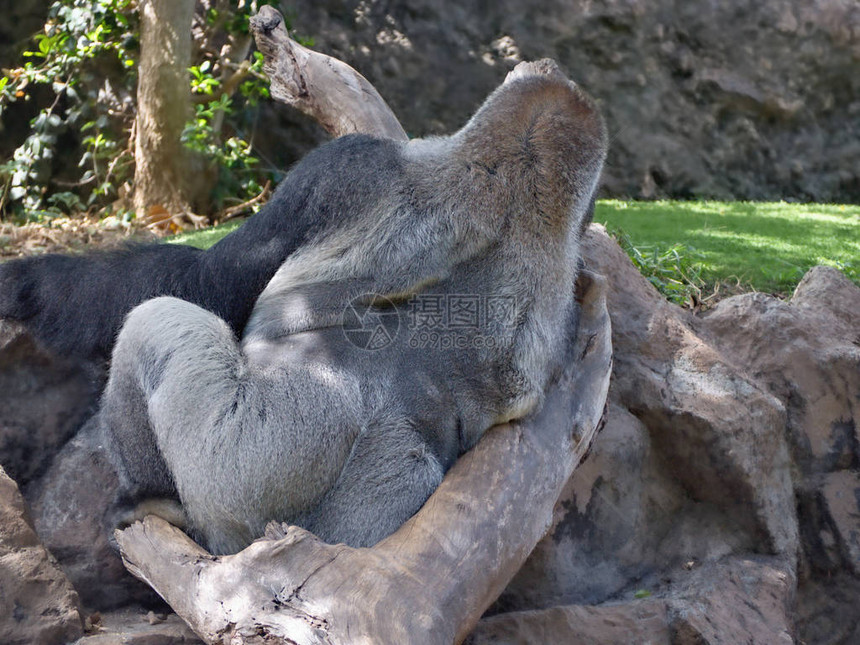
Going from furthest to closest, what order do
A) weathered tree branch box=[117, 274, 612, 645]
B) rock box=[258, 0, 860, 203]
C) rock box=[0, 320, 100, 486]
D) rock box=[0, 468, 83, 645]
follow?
rock box=[258, 0, 860, 203] → rock box=[0, 320, 100, 486] → rock box=[0, 468, 83, 645] → weathered tree branch box=[117, 274, 612, 645]

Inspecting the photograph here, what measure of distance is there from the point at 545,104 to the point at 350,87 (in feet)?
4.19

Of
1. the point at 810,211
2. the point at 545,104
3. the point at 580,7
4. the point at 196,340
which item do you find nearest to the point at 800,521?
the point at 545,104

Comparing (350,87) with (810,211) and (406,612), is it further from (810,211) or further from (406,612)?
(810,211)

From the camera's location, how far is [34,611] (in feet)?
8.59

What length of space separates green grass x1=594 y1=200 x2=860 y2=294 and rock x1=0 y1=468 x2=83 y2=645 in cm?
337

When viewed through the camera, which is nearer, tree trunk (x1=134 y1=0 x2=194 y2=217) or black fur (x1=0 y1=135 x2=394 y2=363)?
black fur (x1=0 y1=135 x2=394 y2=363)

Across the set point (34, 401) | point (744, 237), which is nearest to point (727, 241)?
point (744, 237)

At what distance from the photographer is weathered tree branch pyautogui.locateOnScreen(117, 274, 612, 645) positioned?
2.15m

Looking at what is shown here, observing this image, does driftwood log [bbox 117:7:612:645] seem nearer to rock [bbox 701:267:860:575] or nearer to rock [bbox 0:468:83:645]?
rock [bbox 0:468:83:645]

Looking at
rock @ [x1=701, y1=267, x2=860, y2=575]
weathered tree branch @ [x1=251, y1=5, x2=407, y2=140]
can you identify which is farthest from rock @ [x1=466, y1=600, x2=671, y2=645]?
weathered tree branch @ [x1=251, y1=5, x2=407, y2=140]

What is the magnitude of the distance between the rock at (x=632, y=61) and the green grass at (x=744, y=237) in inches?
38.5

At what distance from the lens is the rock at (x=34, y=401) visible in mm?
3129

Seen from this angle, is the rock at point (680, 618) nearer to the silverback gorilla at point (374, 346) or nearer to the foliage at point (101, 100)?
the silverback gorilla at point (374, 346)

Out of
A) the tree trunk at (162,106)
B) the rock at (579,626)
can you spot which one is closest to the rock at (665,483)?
the rock at (579,626)
